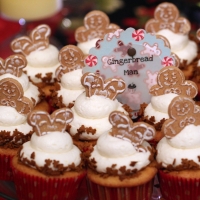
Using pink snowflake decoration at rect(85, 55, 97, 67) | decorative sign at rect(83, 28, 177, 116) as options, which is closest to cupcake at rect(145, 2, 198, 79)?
decorative sign at rect(83, 28, 177, 116)

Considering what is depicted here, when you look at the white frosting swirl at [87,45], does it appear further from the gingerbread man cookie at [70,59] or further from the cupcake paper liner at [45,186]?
the cupcake paper liner at [45,186]

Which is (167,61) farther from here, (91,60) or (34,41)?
(34,41)

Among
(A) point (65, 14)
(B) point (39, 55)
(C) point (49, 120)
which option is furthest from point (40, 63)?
(A) point (65, 14)

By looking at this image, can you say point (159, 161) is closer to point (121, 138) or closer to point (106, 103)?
point (121, 138)

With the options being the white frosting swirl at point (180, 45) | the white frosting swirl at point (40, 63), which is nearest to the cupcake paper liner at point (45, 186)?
the white frosting swirl at point (40, 63)

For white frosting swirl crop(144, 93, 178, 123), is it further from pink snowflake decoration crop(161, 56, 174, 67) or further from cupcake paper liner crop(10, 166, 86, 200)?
cupcake paper liner crop(10, 166, 86, 200)

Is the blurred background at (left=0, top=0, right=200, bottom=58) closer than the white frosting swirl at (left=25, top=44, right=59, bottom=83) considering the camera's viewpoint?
No

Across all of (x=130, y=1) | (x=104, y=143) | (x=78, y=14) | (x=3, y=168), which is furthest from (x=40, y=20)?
(x=104, y=143)
